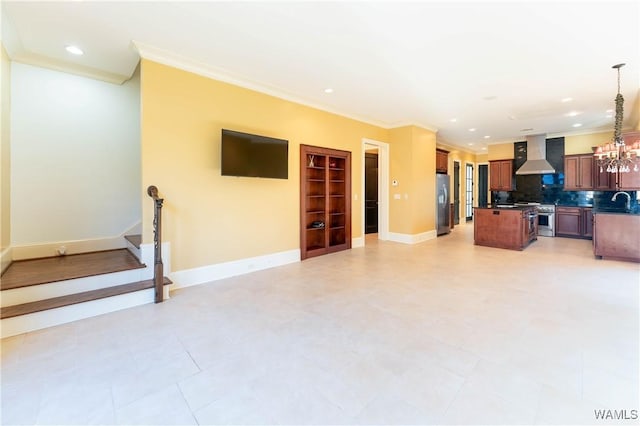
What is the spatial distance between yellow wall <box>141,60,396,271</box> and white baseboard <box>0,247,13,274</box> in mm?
1599

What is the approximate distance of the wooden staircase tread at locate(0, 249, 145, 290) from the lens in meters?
2.98

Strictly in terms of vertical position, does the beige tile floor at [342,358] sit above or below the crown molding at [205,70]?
below

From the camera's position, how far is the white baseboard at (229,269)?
3.82 meters

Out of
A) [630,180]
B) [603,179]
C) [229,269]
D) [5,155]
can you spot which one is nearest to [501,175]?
[603,179]

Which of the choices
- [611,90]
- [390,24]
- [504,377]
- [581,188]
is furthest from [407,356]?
[581,188]

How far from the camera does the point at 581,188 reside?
7.66 m

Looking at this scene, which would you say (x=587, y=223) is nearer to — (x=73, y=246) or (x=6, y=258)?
(x=73, y=246)

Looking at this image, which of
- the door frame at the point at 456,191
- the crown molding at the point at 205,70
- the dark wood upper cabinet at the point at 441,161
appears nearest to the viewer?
the crown molding at the point at 205,70

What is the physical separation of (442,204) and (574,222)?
11.4 ft

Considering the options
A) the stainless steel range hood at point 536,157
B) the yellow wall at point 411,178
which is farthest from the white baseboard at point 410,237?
the stainless steel range hood at point 536,157

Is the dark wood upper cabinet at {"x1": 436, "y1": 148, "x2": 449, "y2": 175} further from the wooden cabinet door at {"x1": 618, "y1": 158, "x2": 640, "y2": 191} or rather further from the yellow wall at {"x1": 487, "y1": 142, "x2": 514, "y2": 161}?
the wooden cabinet door at {"x1": 618, "y1": 158, "x2": 640, "y2": 191}

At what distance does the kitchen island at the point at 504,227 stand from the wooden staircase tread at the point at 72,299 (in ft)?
21.8

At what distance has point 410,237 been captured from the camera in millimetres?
7031

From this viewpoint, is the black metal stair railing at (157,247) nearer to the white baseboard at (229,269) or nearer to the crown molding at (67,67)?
the white baseboard at (229,269)
